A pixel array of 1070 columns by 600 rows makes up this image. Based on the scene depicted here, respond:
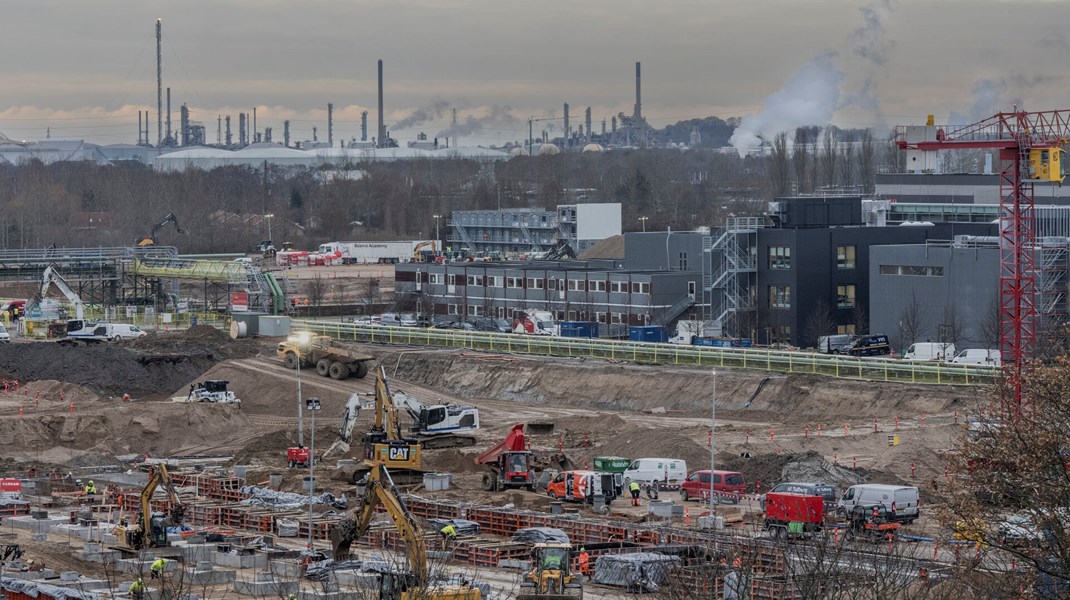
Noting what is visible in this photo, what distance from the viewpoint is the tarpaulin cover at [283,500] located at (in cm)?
4584

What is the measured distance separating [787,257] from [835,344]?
9549 millimetres

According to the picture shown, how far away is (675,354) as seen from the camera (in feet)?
234

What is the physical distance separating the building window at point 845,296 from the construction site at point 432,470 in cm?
1540

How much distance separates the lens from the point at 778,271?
269 ft

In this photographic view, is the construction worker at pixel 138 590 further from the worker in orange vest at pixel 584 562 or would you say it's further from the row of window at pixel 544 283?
the row of window at pixel 544 283

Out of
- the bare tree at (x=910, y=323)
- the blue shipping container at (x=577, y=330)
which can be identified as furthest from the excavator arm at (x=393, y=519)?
the blue shipping container at (x=577, y=330)

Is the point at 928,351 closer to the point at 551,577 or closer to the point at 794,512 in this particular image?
the point at 794,512

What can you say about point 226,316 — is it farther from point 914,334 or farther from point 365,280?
point 914,334

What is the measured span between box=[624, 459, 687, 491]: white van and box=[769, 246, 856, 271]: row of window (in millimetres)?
34168

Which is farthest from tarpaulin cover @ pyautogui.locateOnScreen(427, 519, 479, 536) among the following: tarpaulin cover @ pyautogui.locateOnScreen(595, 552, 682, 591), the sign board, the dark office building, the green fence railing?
the sign board

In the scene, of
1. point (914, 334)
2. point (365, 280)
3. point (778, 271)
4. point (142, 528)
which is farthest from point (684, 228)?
point (142, 528)

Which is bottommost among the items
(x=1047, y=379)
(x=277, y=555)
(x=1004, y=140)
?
(x=277, y=555)

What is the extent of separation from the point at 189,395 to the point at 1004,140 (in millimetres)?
32594

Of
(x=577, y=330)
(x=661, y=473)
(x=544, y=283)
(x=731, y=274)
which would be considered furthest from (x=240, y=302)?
(x=661, y=473)
